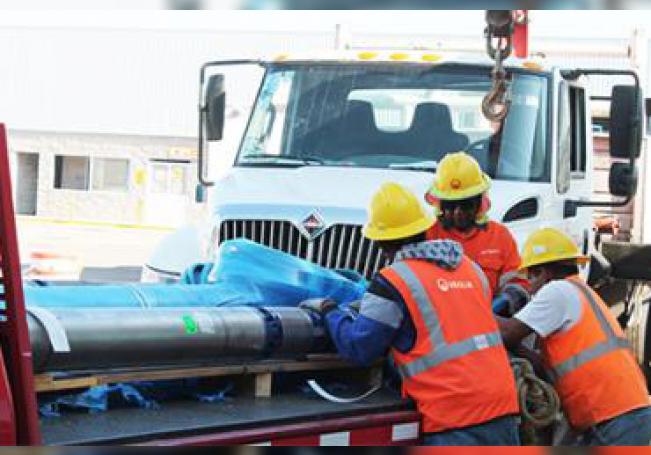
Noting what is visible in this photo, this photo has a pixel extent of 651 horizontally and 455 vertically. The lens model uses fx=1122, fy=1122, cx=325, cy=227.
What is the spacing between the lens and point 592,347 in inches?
187

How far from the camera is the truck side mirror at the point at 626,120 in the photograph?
6.44m

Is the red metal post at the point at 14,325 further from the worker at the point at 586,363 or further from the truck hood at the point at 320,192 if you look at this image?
the truck hood at the point at 320,192

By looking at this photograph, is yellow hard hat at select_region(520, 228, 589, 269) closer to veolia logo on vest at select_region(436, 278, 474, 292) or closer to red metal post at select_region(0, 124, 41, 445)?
veolia logo on vest at select_region(436, 278, 474, 292)

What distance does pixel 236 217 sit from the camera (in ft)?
20.1

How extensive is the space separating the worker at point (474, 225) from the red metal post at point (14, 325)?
2.67 metres

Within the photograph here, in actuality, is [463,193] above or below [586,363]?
above

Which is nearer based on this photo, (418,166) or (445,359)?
(445,359)

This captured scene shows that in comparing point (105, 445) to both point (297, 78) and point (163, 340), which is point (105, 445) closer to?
point (163, 340)

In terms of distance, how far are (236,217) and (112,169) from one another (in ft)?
95.2

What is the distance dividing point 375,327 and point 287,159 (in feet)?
8.88

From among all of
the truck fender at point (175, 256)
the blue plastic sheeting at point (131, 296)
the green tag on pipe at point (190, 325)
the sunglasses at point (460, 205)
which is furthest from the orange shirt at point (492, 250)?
the green tag on pipe at point (190, 325)

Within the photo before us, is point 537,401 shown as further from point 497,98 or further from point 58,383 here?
point 497,98

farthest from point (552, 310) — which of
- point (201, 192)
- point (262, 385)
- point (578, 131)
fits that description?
point (201, 192)

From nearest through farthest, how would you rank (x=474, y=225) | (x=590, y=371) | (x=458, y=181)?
(x=590, y=371)
(x=458, y=181)
(x=474, y=225)
